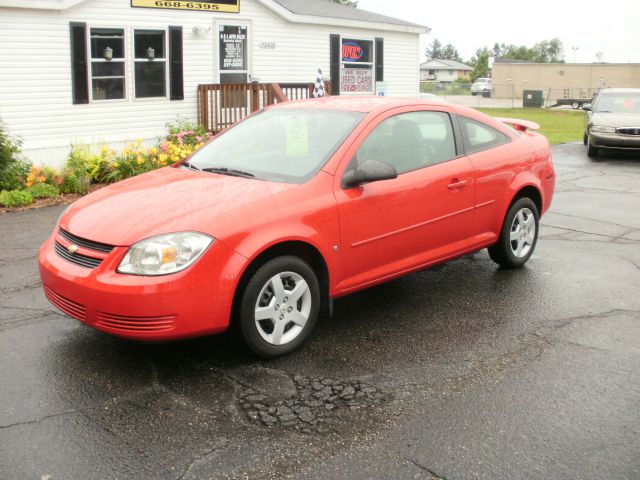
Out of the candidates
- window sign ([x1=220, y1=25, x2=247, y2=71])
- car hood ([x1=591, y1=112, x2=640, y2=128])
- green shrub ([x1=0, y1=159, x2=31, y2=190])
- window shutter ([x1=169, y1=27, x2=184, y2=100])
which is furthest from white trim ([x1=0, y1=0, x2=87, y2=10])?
car hood ([x1=591, y1=112, x2=640, y2=128])

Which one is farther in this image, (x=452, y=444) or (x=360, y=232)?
(x=360, y=232)

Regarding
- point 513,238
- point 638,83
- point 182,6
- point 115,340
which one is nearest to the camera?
point 115,340

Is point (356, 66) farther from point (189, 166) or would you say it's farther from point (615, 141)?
point (189, 166)

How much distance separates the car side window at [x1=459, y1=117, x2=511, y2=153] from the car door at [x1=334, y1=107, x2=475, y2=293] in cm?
17

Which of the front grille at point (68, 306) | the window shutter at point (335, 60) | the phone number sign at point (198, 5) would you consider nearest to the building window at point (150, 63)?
the phone number sign at point (198, 5)

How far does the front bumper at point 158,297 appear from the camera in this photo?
4.01 m

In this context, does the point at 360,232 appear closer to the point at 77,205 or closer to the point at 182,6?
the point at 77,205

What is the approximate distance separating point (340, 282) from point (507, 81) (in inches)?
2786

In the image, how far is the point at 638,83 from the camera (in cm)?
6725

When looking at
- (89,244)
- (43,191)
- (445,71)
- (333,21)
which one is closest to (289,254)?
(89,244)

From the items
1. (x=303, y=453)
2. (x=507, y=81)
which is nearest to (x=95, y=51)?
(x=303, y=453)

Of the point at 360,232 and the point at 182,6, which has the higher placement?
the point at 182,6

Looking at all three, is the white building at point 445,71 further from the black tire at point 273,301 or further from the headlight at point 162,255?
the headlight at point 162,255

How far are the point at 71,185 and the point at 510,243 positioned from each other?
7298 mm
